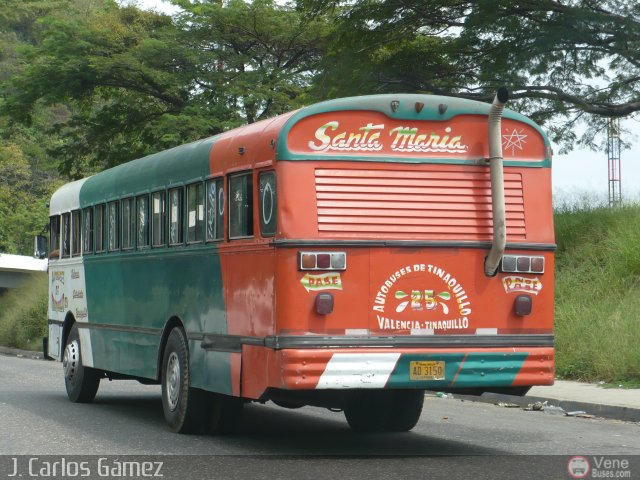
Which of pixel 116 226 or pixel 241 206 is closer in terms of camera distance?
pixel 241 206

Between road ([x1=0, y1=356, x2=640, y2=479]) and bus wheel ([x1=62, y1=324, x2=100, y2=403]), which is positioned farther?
bus wheel ([x1=62, y1=324, x2=100, y2=403])

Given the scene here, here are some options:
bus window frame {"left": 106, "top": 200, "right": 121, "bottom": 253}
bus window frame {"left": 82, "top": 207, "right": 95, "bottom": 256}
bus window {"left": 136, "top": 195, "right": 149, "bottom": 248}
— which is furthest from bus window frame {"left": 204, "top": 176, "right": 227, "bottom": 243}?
bus window frame {"left": 82, "top": 207, "right": 95, "bottom": 256}

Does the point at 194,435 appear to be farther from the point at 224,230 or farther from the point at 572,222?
the point at 572,222

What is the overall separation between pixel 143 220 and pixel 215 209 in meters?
2.36

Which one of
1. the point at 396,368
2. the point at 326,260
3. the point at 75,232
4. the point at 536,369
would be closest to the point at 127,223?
the point at 75,232

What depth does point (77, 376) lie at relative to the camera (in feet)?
53.7

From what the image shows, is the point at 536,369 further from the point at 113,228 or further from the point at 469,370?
the point at 113,228

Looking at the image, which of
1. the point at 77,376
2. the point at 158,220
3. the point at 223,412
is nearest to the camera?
the point at 223,412

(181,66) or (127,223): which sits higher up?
(181,66)

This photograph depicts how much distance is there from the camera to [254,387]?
10.6 m

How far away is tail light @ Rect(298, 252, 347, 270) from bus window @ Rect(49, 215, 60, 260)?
27.5ft

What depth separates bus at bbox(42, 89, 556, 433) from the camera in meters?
10.3

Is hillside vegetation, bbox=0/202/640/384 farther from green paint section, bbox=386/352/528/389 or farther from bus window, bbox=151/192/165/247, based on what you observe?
bus window, bbox=151/192/165/247

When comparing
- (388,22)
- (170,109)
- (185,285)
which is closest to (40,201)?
(170,109)
